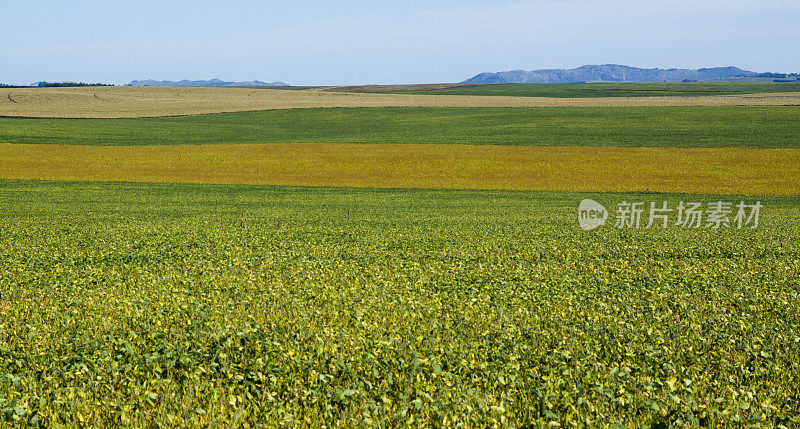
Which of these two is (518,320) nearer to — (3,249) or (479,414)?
(479,414)

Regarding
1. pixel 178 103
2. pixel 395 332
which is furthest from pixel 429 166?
pixel 178 103

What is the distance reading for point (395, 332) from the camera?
411 inches

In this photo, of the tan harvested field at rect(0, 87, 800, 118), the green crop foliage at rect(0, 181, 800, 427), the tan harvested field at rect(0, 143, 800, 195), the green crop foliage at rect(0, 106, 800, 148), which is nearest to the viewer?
the green crop foliage at rect(0, 181, 800, 427)

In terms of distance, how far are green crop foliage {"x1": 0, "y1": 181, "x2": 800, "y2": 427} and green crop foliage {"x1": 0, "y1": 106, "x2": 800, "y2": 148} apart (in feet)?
183

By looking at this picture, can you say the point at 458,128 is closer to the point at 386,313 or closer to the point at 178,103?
the point at 178,103

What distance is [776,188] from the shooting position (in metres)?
49.0

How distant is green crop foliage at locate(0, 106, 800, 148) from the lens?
7538 centimetres

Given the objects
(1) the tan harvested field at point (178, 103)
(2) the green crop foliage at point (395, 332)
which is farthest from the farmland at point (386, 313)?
(1) the tan harvested field at point (178, 103)

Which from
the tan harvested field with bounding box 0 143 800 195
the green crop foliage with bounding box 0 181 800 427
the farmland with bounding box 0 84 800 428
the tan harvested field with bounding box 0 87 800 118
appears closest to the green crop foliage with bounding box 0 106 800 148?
the tan harvested field with bounding box 0 143 800 195

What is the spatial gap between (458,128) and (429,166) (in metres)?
30.9

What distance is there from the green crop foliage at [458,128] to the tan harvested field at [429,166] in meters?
6.03

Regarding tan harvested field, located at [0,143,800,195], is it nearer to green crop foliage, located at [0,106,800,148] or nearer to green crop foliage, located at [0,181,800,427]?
green crop foliage, located at [0,106,800,148]

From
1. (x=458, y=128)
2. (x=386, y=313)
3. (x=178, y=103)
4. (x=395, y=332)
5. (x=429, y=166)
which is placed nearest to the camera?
(x=395, y=332)

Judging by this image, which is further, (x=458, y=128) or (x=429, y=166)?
(x=458, y=128)
